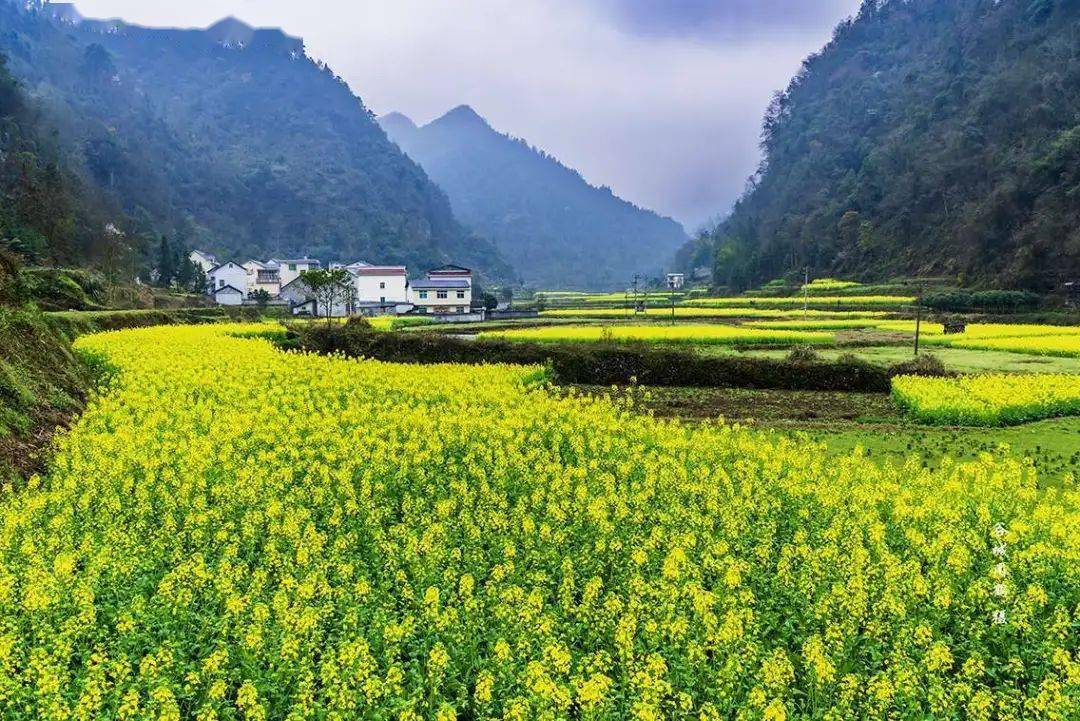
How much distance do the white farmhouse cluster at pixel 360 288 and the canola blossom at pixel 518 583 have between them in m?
→ 63.3

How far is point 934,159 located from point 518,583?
92313 mm

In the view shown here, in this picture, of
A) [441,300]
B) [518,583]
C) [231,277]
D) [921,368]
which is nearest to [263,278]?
[231,277]

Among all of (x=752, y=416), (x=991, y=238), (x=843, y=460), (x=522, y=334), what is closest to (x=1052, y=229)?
(x=991, y=238)

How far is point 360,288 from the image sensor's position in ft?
289

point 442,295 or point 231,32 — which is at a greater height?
point 231,32

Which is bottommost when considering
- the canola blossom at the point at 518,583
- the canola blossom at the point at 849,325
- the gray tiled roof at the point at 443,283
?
the canola blossom at the point at 518,583

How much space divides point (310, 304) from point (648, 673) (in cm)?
7755

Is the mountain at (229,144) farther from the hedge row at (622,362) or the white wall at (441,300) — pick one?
the hedge row at (622,362)

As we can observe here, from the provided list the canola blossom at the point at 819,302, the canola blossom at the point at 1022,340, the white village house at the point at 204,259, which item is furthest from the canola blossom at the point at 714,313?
Result: the white village house at the point at 204,259

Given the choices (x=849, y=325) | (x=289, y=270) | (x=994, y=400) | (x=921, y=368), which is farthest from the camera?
(x=289, y=270)

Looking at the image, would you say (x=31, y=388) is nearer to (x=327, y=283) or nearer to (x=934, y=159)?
(x=327, y=283)

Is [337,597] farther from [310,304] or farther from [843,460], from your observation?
[310,304]

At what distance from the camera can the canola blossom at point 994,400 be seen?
21719 mm

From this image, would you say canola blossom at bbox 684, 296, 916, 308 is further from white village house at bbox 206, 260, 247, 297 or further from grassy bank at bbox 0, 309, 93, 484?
grassy bank at bbox 0, 309, 93, 484
